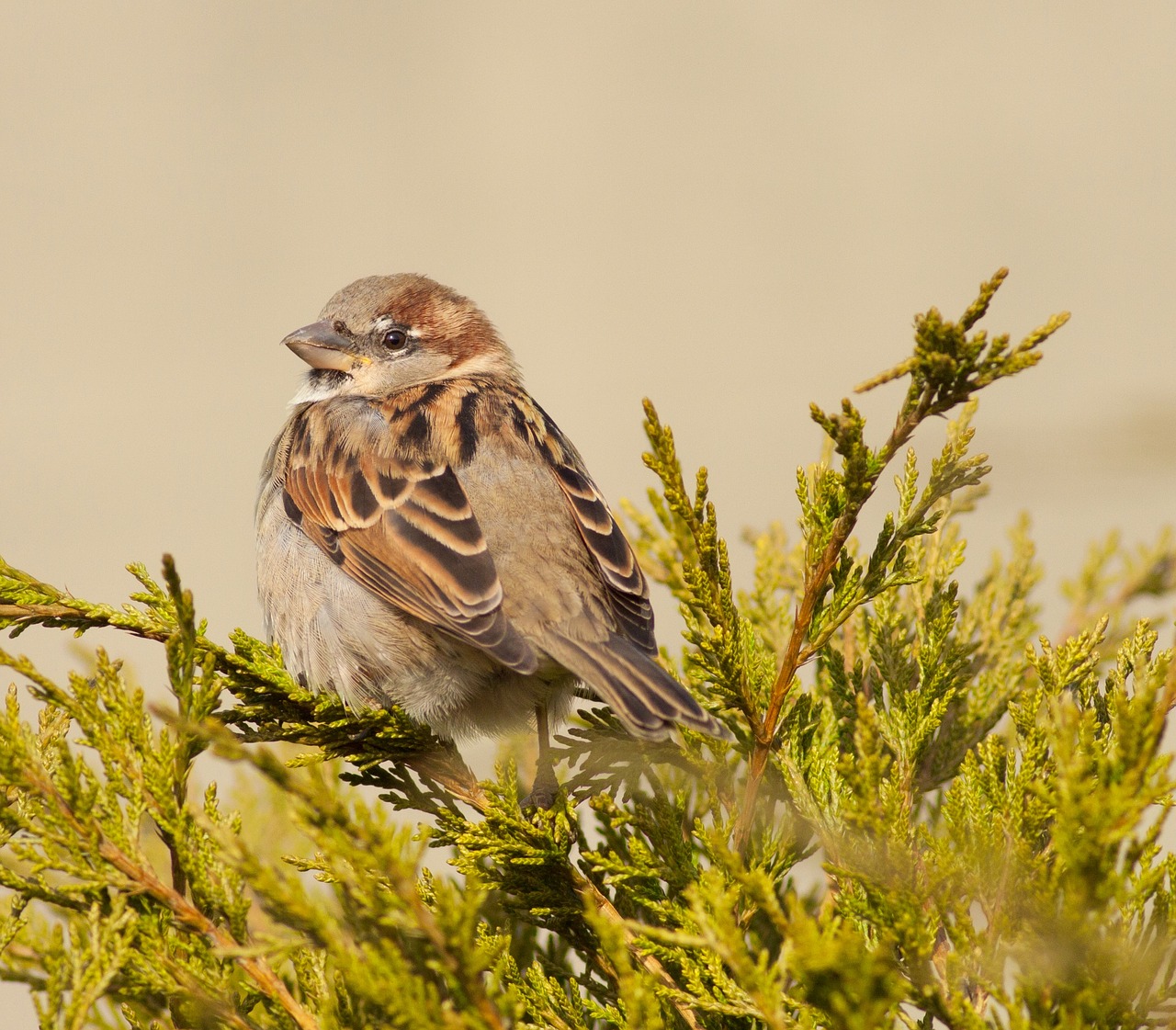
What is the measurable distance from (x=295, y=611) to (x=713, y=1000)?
1.34m

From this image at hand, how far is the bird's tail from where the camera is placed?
1.84 metres

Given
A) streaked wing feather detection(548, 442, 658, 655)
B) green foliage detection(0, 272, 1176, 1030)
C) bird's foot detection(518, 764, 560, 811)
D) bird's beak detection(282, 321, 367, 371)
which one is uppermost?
bird's beak detection(282, 321, 367, 371)

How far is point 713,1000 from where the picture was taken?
154 centimetres

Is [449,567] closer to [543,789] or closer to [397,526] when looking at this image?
[397,526]

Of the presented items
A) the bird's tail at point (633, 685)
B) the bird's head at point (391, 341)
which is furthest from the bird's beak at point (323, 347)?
the bird's tail at point (633, 685)

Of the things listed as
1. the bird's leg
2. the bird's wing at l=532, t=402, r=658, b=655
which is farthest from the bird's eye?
the bird's leg

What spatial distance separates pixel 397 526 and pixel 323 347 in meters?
0.94

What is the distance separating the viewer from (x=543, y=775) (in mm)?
2359

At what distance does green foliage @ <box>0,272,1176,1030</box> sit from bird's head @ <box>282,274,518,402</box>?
121cm

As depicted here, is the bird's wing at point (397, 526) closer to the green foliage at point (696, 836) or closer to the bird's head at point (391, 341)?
the green foliage at point (696, 836)

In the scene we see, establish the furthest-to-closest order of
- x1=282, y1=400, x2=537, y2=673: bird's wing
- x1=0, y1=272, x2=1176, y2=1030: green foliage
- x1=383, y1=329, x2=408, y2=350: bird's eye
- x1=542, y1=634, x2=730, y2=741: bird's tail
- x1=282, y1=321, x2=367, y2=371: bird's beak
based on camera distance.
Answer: x1=383, y1=329, x2=408, y2=350: bird's eye → x1=282, y1=321, x2=367, y2=371: bird's beak → x1=282, y1=400, x2=537, y2=673: bird's wing → x1=542, y1=634, x2=730, y2=741: bird's tail → x1=0, y1=272, x2=1176, y2=1030: green foliage

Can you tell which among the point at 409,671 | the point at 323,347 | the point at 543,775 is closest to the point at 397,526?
the point at 409,671

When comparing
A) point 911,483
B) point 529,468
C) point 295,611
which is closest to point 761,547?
point 529,468

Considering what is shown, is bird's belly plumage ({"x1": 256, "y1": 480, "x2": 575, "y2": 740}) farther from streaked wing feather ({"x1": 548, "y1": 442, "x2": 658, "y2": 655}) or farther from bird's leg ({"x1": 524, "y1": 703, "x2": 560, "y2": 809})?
streaked wing feather ({"x1": 548, "y1": 442, "x2": 658, "y2": 655})
